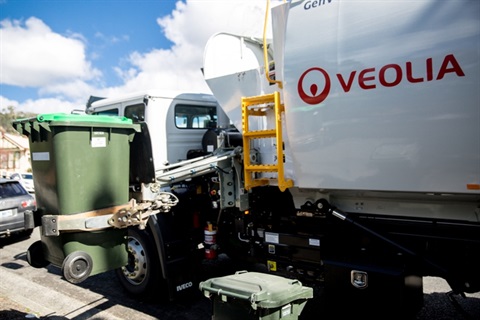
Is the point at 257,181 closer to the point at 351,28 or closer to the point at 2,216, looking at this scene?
the point at 351,28

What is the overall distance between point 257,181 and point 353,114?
1.14 meters

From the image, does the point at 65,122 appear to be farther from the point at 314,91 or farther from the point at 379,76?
the point at 379,76

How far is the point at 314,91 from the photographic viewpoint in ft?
9.05

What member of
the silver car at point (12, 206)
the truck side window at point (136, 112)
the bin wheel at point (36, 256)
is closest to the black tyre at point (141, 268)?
the bin wheel at point (36, 256)

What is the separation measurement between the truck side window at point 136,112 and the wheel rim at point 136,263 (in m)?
1.51

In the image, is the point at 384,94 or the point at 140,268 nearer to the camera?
the point at 384,94

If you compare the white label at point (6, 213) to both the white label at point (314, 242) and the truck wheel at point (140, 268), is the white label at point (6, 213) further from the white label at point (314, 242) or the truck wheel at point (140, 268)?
the white label at point (314, 242)

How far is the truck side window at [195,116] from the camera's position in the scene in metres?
4.75

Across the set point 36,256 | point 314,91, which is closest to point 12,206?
point 36,256

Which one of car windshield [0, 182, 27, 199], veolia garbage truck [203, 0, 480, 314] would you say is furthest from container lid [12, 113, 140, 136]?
car windshield [0, 182, 27, 199]

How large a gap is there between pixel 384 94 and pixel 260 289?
1597mm

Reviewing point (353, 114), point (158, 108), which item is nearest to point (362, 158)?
point (353, 114)

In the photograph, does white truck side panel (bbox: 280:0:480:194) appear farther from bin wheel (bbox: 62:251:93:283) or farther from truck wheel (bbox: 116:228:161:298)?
truck wheel (bbox: 116:228:161:298)

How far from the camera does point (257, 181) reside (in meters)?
3.36
